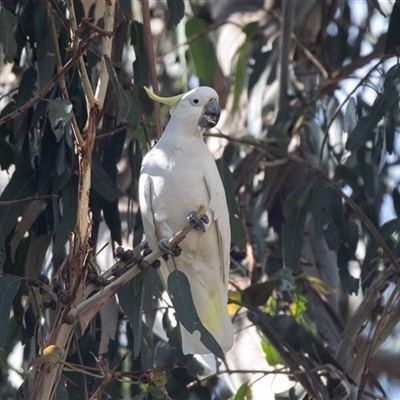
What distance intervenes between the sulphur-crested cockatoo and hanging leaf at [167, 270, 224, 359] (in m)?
0.28

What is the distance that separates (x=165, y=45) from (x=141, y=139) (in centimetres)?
223

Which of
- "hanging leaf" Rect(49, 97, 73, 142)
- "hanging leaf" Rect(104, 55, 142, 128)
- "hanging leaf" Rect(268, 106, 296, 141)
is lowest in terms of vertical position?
"hanging leaf" Rect(49, 97, 73, 142)

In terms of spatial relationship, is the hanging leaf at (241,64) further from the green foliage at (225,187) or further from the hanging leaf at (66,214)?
the hanging leaf at (66,214)

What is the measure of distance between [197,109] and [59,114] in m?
0.49

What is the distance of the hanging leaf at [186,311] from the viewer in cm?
166

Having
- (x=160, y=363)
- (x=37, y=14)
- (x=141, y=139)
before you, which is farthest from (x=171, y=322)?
(x=37, y=14)

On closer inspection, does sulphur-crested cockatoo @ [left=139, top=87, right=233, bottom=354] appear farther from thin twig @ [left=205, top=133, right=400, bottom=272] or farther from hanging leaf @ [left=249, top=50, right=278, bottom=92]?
hanging leaf @ [left=249, top=50, right=278, bottom=92]

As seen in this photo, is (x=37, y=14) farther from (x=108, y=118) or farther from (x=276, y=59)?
(x=276, y=59)

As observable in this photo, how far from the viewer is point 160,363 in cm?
280

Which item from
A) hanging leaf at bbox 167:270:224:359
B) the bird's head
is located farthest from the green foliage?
the bird's head

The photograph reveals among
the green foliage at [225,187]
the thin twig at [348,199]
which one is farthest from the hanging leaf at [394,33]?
the thin twig at [348,199]

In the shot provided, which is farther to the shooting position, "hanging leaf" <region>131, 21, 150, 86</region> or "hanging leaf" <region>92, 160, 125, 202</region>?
"hanging leaf" <region>131, 21, 150, 86</region>

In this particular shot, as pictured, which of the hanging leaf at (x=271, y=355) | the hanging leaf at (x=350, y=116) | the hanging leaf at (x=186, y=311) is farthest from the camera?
the hanging leaf at (x=271, y=355)

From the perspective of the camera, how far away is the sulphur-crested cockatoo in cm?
202
